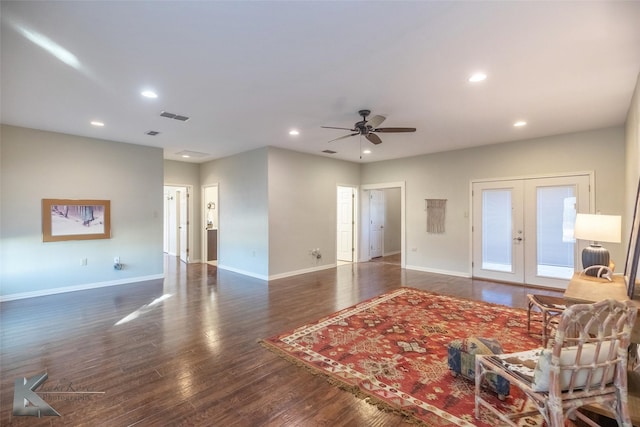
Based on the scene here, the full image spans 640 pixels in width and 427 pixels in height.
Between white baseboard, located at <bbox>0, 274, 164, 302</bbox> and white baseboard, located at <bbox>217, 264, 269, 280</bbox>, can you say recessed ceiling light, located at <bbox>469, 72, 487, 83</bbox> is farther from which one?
white baseboard, located at <bbox>0, 274, 164, 302</bbox>

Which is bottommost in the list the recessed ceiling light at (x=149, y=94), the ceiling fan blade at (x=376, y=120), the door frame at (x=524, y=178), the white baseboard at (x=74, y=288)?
the white baseboard at (x=74, y=288)

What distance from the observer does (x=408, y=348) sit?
311cm

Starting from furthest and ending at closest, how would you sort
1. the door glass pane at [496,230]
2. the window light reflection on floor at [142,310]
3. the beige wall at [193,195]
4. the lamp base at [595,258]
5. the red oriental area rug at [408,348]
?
the beige wall at [193,195] < the door glass pane at [496,230] < the window light reflection on floor at [142,310] < the lamp base at [595,258] < the red oriental area rug at [408,348]

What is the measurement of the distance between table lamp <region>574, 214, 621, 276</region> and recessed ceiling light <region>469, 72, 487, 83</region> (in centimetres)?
187


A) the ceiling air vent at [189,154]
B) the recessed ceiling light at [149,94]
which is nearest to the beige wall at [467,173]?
the ceiling air vent at [189,154]

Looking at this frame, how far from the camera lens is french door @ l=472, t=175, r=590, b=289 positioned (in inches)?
213

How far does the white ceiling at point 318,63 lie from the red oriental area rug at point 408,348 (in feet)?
9.18

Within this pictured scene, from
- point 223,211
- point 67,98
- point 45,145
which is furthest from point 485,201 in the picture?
point 45,145

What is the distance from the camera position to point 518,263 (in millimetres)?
5957

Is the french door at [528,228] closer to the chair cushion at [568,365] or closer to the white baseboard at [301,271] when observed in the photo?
the white baseboard at [301,271]

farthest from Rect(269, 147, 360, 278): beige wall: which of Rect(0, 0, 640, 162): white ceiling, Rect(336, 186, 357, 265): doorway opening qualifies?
Rect(0, 0, 640, 162): white ceiling

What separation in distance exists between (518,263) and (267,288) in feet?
16.2

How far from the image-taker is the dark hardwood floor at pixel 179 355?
7.02 feet

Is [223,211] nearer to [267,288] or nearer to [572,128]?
[267,288]
